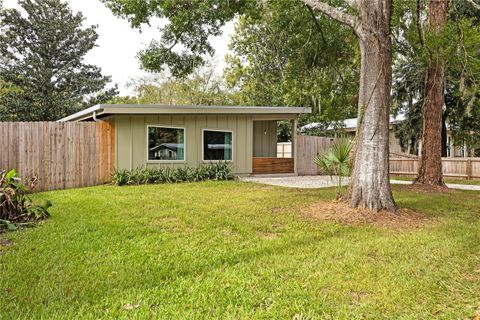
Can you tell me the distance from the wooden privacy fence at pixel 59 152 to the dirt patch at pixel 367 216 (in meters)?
6.91

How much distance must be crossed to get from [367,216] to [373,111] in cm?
181

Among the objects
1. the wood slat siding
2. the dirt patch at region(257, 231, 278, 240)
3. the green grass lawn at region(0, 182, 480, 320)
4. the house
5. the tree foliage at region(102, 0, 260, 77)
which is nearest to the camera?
the green grass lawn at region(0, 182, 480, 320)

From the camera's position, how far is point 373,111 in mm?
5844

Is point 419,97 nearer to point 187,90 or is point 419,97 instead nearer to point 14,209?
point 14,209

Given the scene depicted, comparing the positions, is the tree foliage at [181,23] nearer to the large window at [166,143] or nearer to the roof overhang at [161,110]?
the roof overhang at [161,110]

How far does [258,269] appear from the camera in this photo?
10.8 ft

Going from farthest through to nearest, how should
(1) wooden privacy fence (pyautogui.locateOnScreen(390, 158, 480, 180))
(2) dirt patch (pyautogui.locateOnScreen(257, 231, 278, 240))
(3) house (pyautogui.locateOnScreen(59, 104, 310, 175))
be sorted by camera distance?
(1) wooden privacy fence (pyautogui.locateOnScreen(390, 158, 480, 180))
(3) house (pyautogui.locateOnScreen(59, 104, 310, 175))
(2) dirt patch (pyautogui.locateOnScreen(257, 231, 278, 240))

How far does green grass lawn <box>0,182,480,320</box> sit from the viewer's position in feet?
8.22

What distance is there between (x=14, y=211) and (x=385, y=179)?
601cm

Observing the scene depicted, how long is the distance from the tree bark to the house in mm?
6912

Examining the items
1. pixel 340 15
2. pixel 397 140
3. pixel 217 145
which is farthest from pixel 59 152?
pixel 397 140

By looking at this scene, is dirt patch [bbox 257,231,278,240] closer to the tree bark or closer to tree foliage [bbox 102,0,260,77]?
the tree bark

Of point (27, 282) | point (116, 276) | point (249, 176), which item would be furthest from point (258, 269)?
point (249, 176)

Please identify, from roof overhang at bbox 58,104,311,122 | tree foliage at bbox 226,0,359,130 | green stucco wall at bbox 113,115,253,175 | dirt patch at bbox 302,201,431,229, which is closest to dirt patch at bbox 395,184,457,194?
dirt patch at bbox 302,201,431,229
